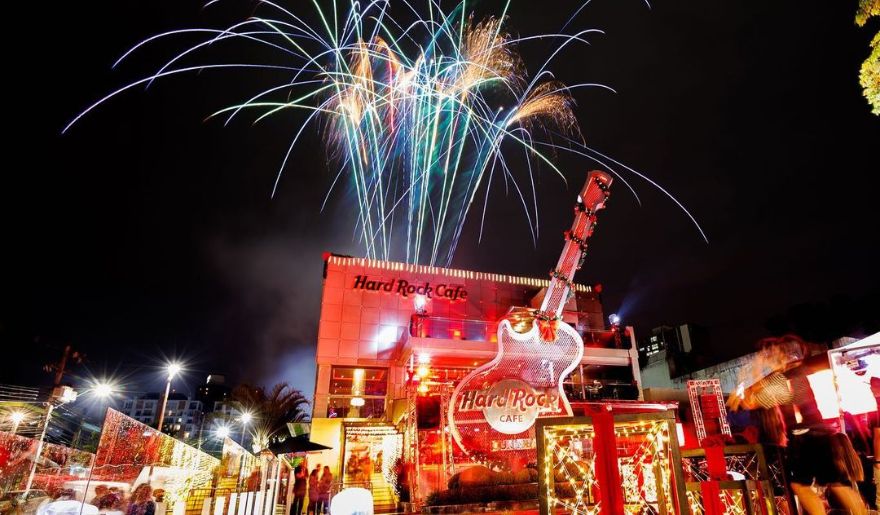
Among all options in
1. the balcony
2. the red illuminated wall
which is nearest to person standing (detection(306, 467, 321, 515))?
the red illuminated wall

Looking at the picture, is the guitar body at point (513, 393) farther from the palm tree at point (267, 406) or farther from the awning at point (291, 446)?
the palm tree at point (267, 406)

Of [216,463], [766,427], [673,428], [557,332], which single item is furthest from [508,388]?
[216,463]

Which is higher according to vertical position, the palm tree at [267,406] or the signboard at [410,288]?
the signboard at [410,288]

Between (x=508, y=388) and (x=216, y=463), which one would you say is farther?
(x=216, y=463)

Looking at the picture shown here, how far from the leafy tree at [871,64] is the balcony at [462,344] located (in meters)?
15.3

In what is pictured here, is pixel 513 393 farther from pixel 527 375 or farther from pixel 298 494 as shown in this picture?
pixel 298 494

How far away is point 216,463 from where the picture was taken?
14305 millimetres

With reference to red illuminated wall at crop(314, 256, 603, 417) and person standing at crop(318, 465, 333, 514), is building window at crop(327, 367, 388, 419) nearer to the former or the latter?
red illuminated wall at crop(314, 256, 603, 417)

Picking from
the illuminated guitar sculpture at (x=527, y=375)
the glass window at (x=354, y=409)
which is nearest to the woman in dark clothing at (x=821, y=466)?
the illuminated guitar sculpture at (x=527, y=375)

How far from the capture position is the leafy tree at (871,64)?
704cm

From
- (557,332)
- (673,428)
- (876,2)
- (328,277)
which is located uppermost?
(328,277)

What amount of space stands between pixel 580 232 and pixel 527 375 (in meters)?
4.47

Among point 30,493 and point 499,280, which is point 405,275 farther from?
point 30,493

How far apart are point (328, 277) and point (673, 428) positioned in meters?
20.2
